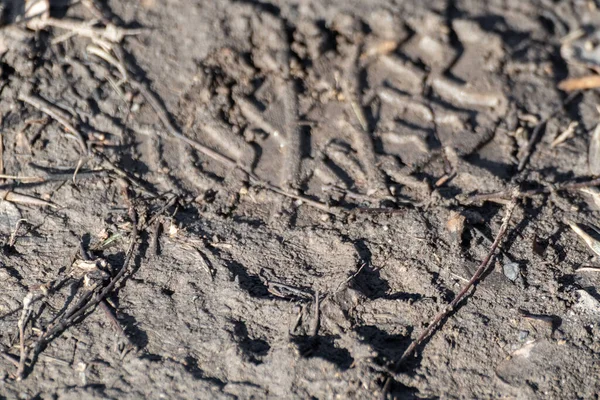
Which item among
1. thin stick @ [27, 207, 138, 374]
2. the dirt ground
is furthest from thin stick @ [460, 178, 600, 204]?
thin stick @ [27, 207, 138, 374]

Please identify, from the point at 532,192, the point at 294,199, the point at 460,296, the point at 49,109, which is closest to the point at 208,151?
the point at 294,199

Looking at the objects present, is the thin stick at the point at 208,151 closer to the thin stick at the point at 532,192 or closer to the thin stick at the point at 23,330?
the thin stick at the point at 532,192

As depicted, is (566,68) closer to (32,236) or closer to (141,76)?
(141,76)

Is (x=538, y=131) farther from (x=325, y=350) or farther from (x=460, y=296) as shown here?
(x=325, y=350)

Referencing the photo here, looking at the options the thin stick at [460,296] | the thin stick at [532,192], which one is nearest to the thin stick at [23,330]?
the thin stick at [460,296]

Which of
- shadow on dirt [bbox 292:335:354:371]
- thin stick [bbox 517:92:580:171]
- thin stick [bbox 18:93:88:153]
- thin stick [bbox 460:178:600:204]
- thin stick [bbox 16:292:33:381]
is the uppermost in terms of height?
thin stick [bbox 517:92:580:171]

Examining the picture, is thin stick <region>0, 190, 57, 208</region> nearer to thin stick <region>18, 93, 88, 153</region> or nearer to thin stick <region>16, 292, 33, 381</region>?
thin stick <region>18, 93, 88, 153</region>

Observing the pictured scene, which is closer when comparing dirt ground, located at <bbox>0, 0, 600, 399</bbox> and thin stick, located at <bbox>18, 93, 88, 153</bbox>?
dirt ground, located at <bbox>0, 0, 600, 399</bbox>
